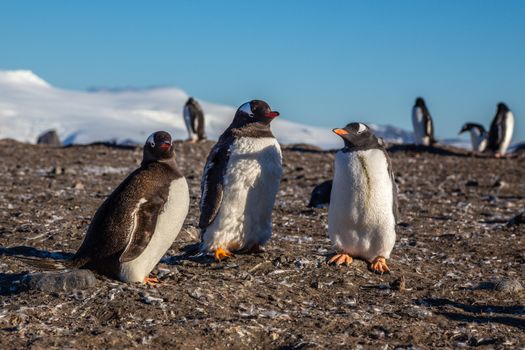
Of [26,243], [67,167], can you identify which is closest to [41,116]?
[67,167]

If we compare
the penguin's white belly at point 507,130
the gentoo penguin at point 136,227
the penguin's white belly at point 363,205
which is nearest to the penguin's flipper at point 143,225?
the gentoo penguin at point 136,227

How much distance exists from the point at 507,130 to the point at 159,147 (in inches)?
692

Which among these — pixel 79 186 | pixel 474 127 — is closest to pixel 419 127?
pixel 474 127

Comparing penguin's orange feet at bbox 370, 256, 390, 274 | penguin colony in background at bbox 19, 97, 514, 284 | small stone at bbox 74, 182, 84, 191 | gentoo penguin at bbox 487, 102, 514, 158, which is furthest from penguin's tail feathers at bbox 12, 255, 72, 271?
gentoo penguin at bbox 487, 102, 514, 158

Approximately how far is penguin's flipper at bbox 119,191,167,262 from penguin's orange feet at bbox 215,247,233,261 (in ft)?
3.38

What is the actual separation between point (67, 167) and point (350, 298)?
356 inches

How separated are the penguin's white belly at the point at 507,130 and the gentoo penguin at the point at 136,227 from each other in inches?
678

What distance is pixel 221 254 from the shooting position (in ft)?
20.5

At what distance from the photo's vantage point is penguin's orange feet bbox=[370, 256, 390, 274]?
20.0ft

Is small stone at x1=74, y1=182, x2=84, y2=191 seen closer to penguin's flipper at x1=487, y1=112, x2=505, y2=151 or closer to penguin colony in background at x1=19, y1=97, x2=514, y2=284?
penguin colony in background at x1=19, y1=97, x2=514, y2=284

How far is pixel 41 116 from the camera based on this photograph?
83.3m

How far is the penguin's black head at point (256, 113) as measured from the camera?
21.0 ft

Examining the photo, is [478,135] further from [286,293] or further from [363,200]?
[286,293]

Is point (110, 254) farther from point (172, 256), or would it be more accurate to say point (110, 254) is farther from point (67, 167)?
point (67, 167)
